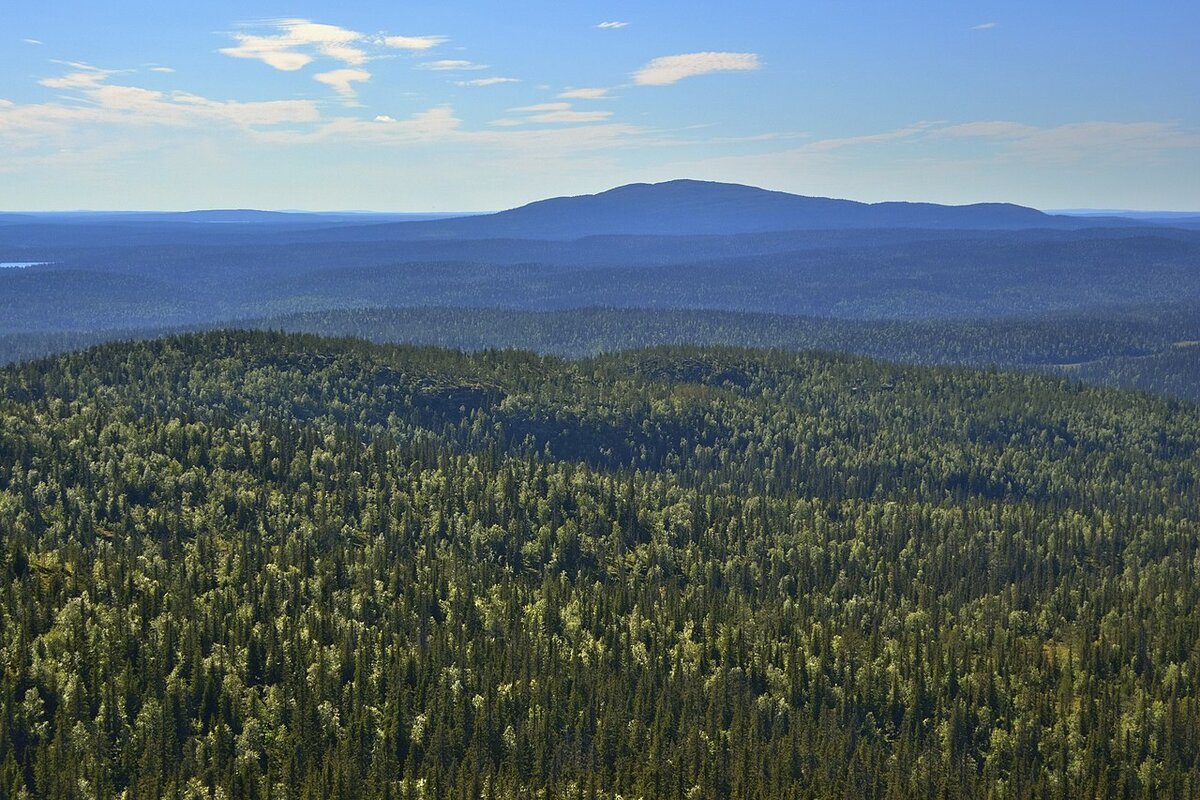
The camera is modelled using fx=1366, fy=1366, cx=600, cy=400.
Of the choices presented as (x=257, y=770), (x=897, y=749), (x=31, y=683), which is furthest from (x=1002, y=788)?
(x=31, y=683)

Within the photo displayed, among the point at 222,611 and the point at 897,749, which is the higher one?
the point at 222,611

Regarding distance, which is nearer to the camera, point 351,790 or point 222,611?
point 351,790

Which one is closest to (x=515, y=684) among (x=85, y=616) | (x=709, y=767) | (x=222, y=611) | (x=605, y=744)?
(x=605, y=744)

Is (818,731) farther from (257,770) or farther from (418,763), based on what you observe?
(257,770)

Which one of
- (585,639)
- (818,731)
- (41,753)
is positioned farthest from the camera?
(585,639)

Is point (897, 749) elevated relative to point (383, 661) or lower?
lower

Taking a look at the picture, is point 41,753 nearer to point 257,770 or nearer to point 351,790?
point 257,770

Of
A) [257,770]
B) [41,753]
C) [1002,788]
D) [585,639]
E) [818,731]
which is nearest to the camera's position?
[41,753]

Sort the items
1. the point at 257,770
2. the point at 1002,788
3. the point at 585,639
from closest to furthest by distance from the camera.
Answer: the point at 257,770 < the point at 1002,788 < the point at 585,639

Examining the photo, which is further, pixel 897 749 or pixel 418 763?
pixel 897 749
